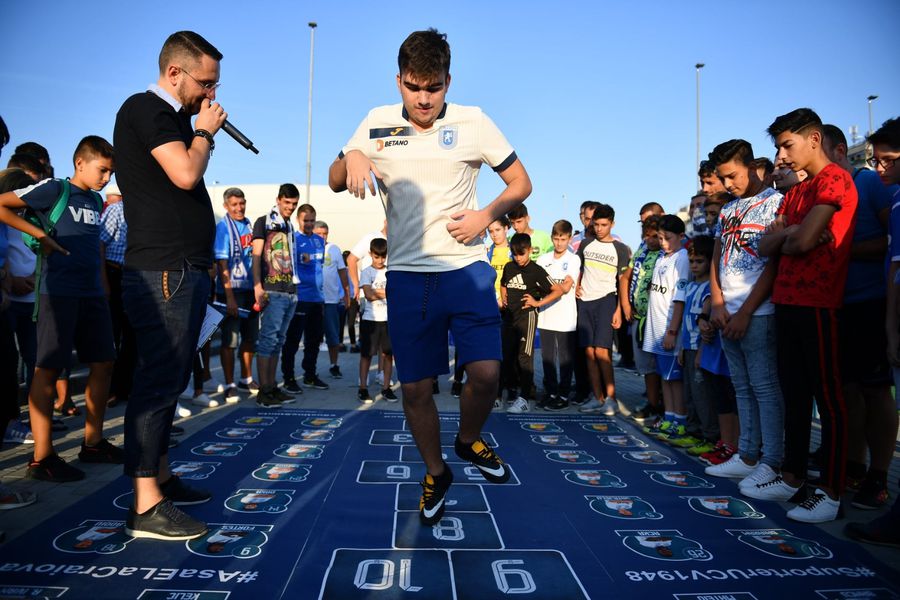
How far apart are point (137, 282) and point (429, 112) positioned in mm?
1561

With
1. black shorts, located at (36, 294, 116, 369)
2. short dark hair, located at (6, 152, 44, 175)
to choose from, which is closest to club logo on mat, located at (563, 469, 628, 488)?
black shorts, located at (36, 294, 116, 369)

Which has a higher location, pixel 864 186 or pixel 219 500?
pixel 864 186

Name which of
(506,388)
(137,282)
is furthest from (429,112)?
(506,388)

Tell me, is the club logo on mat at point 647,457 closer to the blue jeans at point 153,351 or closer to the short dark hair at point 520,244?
the short dark hair at point 520,244

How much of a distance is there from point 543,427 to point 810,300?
2.61m

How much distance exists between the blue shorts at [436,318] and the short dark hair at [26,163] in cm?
346

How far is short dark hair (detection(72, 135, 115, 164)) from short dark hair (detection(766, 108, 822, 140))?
3.92m

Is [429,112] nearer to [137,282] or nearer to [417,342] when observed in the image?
[417,342]

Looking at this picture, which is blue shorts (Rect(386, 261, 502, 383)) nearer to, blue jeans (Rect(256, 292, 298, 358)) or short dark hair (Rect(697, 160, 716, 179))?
short dark hair (Rect(697, 160, 716, 179))

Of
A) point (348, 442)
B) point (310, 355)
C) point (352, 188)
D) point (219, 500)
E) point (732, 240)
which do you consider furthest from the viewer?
point (310, 355)

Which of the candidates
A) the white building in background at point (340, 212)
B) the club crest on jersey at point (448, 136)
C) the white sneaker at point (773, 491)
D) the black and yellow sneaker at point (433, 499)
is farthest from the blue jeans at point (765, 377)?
the white building in background at point (340, 212)

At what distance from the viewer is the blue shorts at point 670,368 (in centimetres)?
493

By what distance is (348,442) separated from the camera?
4477 millimetres

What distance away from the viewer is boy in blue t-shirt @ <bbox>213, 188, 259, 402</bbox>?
6.07 metres
